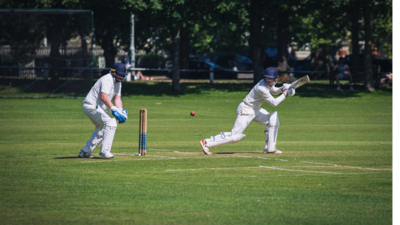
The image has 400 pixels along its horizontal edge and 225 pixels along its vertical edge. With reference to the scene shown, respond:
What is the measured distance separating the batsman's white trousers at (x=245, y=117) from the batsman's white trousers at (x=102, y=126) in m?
2.67

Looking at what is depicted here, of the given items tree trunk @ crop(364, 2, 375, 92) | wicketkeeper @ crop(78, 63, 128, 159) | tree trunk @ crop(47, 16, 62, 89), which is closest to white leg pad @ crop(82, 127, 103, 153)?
wicketkeeper @ crop(78, 63, 128, 159)

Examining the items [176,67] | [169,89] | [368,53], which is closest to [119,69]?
[176,67]

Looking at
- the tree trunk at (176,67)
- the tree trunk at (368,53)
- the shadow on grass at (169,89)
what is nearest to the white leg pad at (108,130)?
the shadow on grass at (169,89)

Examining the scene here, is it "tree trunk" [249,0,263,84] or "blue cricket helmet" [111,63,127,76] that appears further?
"tree trunk" [249,0,263,84]

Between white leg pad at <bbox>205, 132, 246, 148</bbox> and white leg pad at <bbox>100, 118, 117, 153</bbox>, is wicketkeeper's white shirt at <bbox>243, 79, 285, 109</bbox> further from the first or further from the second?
white leg pad at <bbox>100, 118, 117, 153</bbox>

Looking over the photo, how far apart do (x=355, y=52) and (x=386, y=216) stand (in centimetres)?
3958

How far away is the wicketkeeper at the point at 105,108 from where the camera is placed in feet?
41.7

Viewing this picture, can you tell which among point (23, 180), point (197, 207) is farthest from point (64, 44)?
point (197, 207)

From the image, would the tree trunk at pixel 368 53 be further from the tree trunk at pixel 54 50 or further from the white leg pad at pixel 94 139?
the white leg pad at pixel 94 139

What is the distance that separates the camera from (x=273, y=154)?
14.2 m

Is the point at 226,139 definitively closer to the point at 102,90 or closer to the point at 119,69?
the point at 119,69

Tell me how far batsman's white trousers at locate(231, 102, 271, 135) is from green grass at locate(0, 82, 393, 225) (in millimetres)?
626

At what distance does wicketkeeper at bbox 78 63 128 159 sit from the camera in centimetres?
1271

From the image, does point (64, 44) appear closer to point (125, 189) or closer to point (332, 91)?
point (332, 91)
